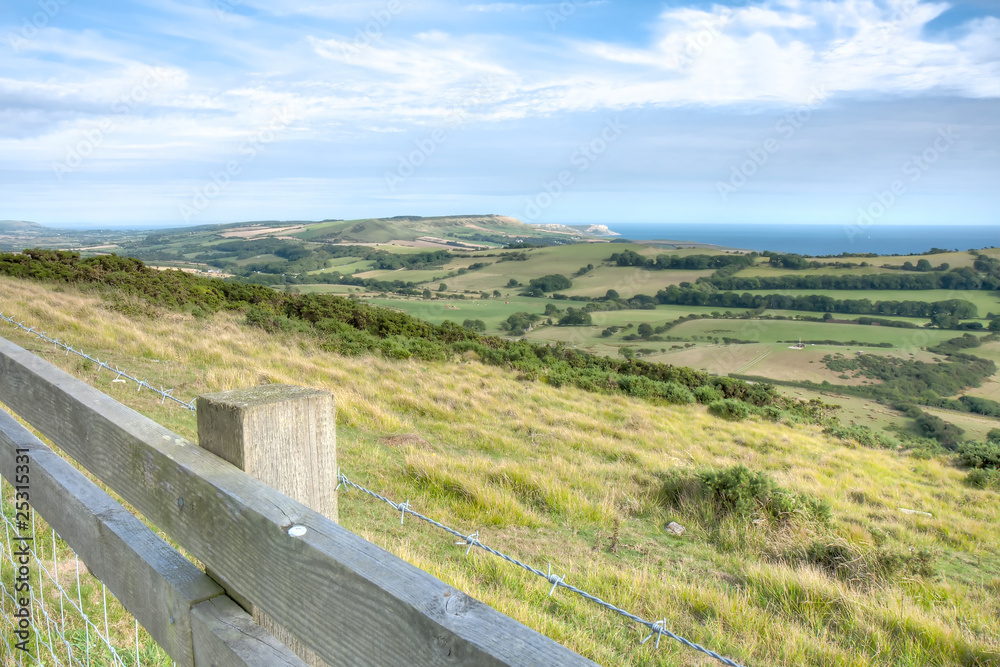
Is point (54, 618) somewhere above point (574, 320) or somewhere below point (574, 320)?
above

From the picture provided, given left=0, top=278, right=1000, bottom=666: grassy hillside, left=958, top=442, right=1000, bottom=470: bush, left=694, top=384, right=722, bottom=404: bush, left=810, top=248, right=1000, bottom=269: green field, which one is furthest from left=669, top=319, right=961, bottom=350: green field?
left=0, top=278, right=1000, bottom=666: grassy hillside

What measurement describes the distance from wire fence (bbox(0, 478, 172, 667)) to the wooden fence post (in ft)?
4.75

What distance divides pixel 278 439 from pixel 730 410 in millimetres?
16565

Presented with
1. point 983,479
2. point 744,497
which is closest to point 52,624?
point 744,497

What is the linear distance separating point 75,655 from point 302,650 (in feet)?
7.05

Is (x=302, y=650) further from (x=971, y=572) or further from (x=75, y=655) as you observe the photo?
(x=971, y=572)

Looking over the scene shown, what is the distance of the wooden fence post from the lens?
4.19ft

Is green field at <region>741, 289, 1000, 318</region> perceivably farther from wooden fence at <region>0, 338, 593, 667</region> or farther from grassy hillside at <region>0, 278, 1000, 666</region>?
wooden fence at <region>0, 338, 593, 667</region>

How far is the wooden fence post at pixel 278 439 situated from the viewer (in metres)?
1.28

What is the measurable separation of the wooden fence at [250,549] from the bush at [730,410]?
1606 cm

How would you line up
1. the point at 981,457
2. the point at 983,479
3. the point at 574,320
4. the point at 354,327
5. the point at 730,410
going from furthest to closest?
the point at 574,320 < the point at 354,327 < the point at 730,410 < the point at 981,457 < the point at 983,479

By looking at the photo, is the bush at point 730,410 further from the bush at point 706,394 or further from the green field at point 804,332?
the green field at point 804,332

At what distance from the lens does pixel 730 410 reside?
16.2 metres

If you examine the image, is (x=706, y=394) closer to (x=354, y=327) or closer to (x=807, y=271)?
(x=354, y=327)
